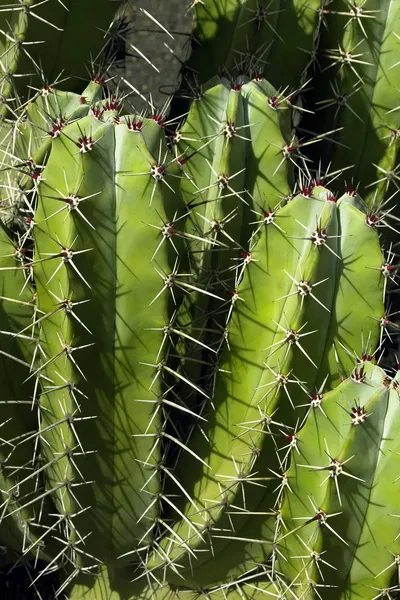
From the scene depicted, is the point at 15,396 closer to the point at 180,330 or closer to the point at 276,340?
the point at 180,330

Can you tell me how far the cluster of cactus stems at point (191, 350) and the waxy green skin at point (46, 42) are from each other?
1 centimetres

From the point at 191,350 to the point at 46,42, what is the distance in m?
0.82

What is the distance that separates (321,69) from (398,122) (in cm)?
28

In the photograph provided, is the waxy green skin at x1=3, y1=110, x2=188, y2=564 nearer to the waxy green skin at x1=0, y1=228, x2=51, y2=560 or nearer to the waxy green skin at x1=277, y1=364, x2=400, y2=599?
the waxy green skin at x1=0, y1=228, x2=51, y2=560

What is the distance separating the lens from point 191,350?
1692 millimetres

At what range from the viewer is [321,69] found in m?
2.11

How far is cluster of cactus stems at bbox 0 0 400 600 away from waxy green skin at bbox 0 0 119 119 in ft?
0.03

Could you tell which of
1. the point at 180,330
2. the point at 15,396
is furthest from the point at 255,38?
the point at 15,396

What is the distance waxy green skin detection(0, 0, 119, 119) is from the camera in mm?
1670

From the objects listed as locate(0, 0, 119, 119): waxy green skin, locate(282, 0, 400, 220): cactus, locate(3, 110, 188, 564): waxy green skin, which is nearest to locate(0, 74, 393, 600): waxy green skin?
locate(3, 110, 188, 564): waxy green skin

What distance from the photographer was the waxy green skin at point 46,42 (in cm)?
167

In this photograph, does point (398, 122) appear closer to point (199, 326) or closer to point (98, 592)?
point (199, 326)

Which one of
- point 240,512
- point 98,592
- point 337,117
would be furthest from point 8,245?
point 337,117

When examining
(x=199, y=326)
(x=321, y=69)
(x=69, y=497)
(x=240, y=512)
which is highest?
(x=321, y=69)
